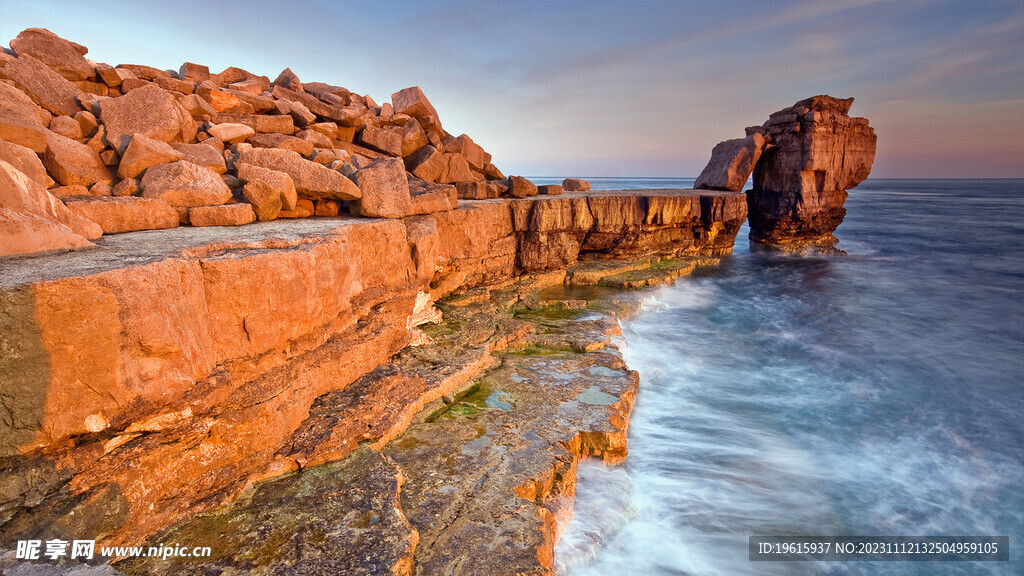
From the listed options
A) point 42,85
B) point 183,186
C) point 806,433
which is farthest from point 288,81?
point 806,433

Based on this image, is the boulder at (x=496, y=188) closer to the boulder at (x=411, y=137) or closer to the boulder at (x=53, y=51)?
the boulder at (x=411, y=137)

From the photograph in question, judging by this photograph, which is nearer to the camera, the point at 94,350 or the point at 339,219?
the point at 94,350

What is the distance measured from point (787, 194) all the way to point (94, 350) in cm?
1948

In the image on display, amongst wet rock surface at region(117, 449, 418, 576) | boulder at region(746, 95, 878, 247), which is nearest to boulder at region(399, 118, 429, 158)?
wet rock surface at region(117, 449, 418, 576)

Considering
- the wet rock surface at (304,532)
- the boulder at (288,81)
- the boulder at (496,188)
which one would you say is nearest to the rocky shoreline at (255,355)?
the wet rock surface at (304,532)

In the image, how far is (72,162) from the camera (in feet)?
15.9

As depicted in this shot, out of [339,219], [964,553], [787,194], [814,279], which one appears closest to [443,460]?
[339,219]

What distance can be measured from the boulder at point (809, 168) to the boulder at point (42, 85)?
18546 millimetres

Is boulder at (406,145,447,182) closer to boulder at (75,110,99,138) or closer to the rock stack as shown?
boulder at (75,110,99,138)

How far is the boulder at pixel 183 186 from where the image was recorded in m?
4.89

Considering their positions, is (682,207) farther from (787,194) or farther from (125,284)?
(125,284)

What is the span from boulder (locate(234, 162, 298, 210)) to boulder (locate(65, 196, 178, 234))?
0.86m

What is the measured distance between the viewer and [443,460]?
13.9 feet

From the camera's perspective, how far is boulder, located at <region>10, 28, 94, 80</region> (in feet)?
21.1
